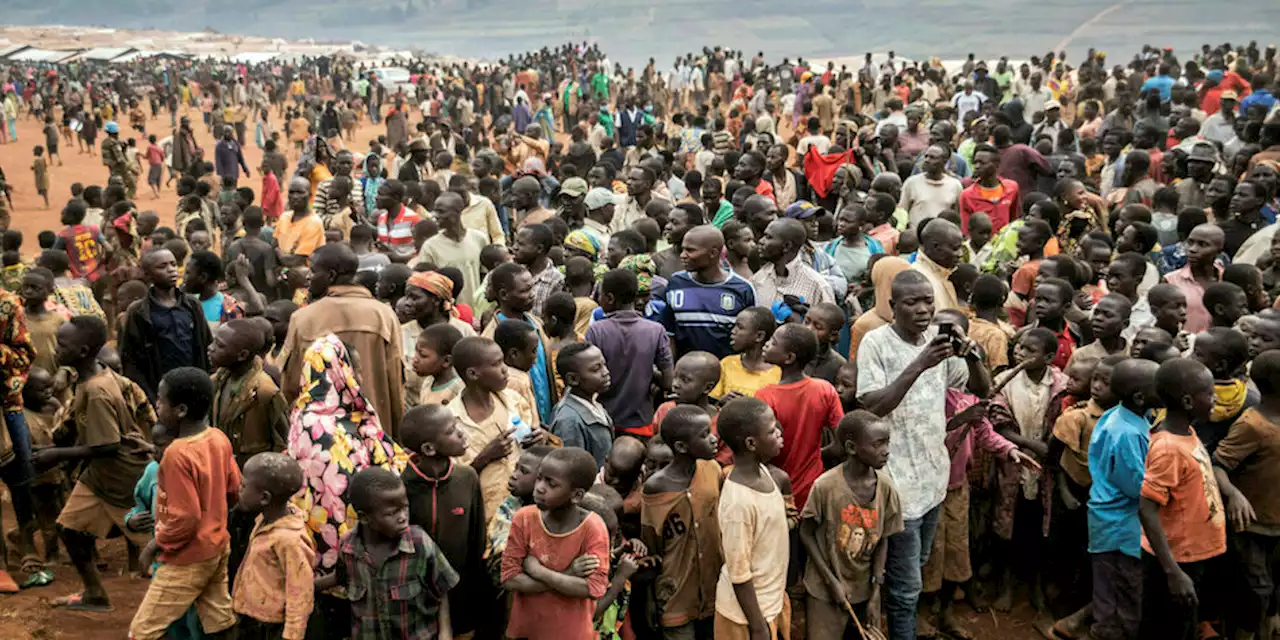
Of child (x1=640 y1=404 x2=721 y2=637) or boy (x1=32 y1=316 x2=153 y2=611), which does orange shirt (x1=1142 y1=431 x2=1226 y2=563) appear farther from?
boy (x1=32 y1=316 x2=153 y2=611)

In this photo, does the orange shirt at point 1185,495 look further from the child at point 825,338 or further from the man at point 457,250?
the man at point 457,250

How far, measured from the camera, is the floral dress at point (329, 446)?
158 inches

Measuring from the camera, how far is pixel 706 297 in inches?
205

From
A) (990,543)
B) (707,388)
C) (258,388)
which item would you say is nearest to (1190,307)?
(990,543)

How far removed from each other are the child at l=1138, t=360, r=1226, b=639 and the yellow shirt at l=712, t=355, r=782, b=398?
1548mm

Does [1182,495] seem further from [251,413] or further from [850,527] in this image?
[251,413]

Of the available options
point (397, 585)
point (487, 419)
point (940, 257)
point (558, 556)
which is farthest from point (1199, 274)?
point (397, 585)

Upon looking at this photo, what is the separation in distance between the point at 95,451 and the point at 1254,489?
205 inches

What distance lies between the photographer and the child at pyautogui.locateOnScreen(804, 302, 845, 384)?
499 centimetres

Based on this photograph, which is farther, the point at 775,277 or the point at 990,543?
the point at 775,277

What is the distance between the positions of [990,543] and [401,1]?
138m

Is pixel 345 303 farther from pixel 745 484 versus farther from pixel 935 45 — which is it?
pixel 935 45

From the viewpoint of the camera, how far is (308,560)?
3781mm

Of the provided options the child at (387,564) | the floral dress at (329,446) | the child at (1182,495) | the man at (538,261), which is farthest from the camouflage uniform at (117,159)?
the child at (1182,495)
